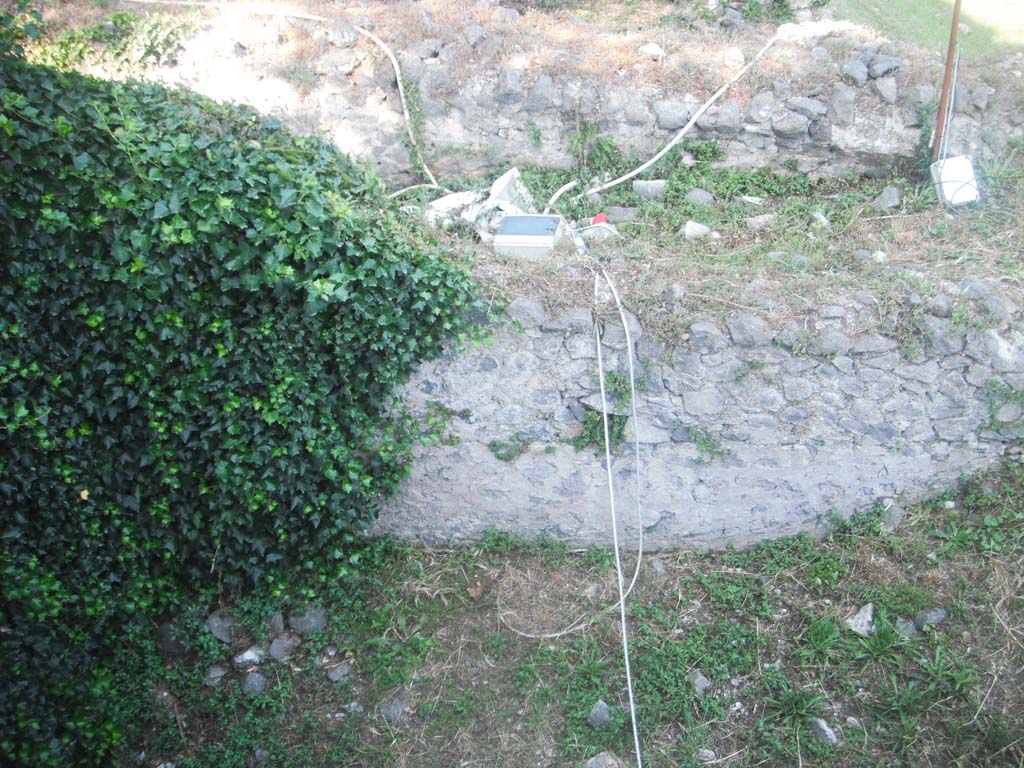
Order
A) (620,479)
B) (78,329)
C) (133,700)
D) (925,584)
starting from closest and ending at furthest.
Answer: (78,329)
(133,700)
(925,584)
(620,479)

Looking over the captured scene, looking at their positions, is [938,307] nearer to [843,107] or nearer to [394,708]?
[843,107]

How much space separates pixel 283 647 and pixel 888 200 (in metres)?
4.41

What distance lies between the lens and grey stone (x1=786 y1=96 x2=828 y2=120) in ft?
17.1

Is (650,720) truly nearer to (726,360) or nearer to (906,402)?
(726,360)

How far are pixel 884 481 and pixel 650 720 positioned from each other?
5.73 ft

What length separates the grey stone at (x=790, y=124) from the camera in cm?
520

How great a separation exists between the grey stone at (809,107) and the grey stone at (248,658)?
4813 mm

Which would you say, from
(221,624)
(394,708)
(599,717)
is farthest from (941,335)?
(221,624)

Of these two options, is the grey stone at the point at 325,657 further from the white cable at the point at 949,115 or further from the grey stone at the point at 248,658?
the white cable at the point at 949,115

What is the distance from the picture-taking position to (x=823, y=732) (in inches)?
124

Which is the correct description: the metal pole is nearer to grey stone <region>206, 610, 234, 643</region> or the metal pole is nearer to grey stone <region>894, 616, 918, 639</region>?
grey stone <region>894, 616, 918, 639</region>

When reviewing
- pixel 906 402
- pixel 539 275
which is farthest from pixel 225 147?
pixel 906 402

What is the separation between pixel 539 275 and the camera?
3826 mm

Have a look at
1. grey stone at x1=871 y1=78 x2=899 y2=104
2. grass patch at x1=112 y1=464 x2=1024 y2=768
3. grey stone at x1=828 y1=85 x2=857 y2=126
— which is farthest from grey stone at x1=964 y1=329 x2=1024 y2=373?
grey stone at x1=871 y1=78 x2=899 y2=104
